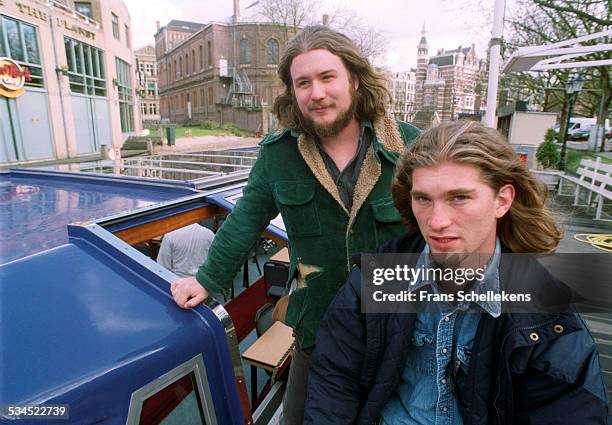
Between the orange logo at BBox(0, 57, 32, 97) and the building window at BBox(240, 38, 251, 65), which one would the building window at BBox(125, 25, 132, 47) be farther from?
the building window at BBox(240, 38, 251, 65)

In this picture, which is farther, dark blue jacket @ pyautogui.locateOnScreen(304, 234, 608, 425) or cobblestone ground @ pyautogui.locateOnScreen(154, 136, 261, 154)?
cobblestone ground @ pyautogui.locateOnScreen(154, 136, 261, 154)

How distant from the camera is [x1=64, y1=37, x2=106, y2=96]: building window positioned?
1591 cm

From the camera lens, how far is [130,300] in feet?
5.31

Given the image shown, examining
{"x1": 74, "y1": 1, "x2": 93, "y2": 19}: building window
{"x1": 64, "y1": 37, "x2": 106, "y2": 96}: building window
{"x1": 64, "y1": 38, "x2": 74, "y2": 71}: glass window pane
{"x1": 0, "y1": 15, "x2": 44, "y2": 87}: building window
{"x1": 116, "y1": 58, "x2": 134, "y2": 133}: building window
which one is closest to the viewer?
{"x1": 0, "y1": 15, "x2": 44, "y2": 87}: building window

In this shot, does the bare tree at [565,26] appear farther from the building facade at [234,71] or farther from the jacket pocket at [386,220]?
the building facade at [234,71]

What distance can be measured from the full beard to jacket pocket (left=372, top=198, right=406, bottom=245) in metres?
0.37

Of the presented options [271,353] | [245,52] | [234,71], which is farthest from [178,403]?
[245,52]

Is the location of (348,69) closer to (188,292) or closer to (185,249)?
(188,292)

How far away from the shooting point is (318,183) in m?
1.67

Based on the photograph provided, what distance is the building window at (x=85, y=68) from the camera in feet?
52.2

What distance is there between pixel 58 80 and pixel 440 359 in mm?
17951

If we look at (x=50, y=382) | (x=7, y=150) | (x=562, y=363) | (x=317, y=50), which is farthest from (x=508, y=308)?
(x=7, y=150)

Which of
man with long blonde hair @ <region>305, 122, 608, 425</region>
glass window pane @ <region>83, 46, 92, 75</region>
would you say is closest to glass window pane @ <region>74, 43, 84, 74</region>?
glass window pane @ <region>83, 46, 92, 75</region>

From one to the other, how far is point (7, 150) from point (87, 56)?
7.00 m
